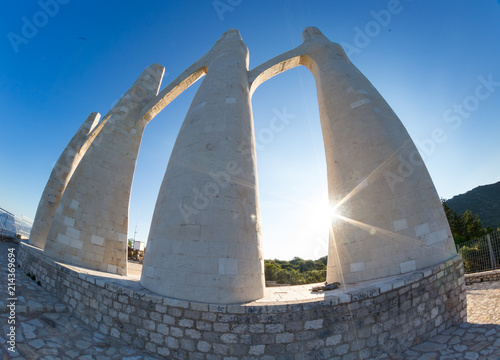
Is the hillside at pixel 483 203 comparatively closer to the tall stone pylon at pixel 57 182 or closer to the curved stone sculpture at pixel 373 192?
the curved stone sculpture at pixel 373 192

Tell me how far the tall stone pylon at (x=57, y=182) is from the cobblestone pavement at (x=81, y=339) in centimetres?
539

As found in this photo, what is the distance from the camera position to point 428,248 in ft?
15.4

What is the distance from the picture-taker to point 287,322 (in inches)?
135

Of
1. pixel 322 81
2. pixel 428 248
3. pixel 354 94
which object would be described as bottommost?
pixel 428 248

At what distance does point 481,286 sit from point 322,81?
863 cm

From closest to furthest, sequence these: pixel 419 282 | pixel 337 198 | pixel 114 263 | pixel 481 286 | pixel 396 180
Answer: pixel 419 282 < pixel 396 180 < pixel 337 198 < pixel 114 263 < pixel 481 286

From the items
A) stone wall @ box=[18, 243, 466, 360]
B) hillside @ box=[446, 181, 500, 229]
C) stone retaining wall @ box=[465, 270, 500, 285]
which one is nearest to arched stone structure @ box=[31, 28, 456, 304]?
stone wall @ box=[18, 243, 466, 360]

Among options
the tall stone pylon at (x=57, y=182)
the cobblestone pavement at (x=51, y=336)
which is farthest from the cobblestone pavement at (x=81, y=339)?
the tall stone pylon at (x=57, y=182)

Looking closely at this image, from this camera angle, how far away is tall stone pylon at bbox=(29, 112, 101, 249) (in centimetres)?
934

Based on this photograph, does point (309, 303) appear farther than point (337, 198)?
No

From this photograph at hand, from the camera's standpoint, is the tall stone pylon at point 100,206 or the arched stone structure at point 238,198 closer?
the arched stone structure at point 238,198

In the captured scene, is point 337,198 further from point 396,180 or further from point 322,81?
point 322,81

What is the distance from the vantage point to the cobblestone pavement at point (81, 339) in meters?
3.46

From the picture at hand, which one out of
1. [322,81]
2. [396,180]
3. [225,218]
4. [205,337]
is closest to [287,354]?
[205,337]
